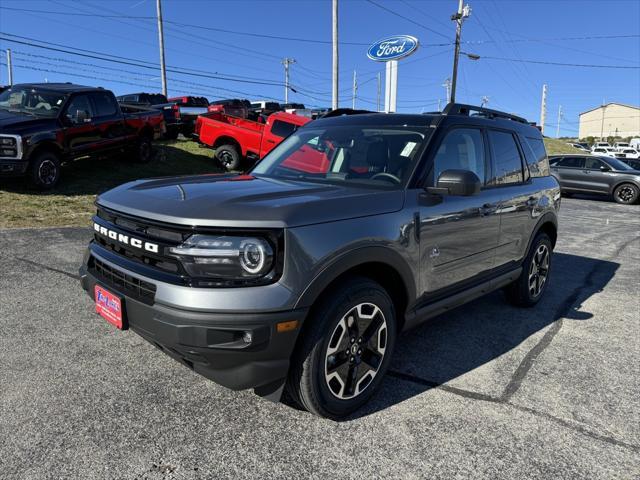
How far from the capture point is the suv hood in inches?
92.8

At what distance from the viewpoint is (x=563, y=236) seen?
9.66 m

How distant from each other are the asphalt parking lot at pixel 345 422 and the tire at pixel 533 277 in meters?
0.35

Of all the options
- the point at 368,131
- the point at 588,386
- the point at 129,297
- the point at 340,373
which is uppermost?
the point at 368,131

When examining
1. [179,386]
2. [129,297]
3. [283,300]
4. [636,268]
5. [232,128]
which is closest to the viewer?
[283,300]

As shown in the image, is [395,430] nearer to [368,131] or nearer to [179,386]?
[179,386]


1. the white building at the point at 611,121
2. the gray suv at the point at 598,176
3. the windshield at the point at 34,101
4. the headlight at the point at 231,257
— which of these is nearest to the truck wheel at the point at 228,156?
the windshield at the point at 34,101

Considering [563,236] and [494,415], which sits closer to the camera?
[494,415]

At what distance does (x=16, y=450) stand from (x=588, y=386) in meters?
3.51

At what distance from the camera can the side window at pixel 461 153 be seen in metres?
3.41

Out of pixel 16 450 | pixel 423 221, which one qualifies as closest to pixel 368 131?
pixel 423 221

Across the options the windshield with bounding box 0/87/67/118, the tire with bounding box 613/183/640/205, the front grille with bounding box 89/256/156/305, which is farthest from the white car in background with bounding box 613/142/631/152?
the front grille with bounding box 89/256/156/305

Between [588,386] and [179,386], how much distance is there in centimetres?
278

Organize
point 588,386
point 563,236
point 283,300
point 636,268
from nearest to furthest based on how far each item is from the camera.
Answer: point 283,300
point 588,386
point 636,268
point 563,236

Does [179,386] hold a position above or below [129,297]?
below
